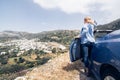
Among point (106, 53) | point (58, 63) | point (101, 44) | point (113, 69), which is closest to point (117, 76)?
point (113, 69)

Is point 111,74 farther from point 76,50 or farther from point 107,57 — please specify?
point 76,50

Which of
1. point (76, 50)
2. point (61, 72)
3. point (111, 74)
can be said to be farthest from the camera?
point (61, 72)

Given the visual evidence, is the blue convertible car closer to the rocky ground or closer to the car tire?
the car tire

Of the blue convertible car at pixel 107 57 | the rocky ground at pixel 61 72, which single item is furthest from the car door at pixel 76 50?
the rocky ground at pixel 61 72

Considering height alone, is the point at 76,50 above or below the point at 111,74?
above

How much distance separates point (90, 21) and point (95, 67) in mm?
2109

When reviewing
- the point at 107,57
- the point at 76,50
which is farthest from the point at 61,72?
the point at 107,57

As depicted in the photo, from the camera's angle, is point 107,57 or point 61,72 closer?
point 107,57

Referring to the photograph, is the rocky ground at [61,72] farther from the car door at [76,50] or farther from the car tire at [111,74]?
the car tire at [111,74]

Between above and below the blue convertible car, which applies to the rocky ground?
below

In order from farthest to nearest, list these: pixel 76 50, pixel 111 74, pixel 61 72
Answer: pixel 61 72 → pixel 76 50 → pixel 111 74

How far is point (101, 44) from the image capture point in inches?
241

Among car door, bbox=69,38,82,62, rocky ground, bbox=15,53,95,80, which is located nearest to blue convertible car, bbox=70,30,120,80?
car door, bbox=69,38,82,62

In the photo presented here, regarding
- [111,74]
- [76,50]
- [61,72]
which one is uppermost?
[76,50]
